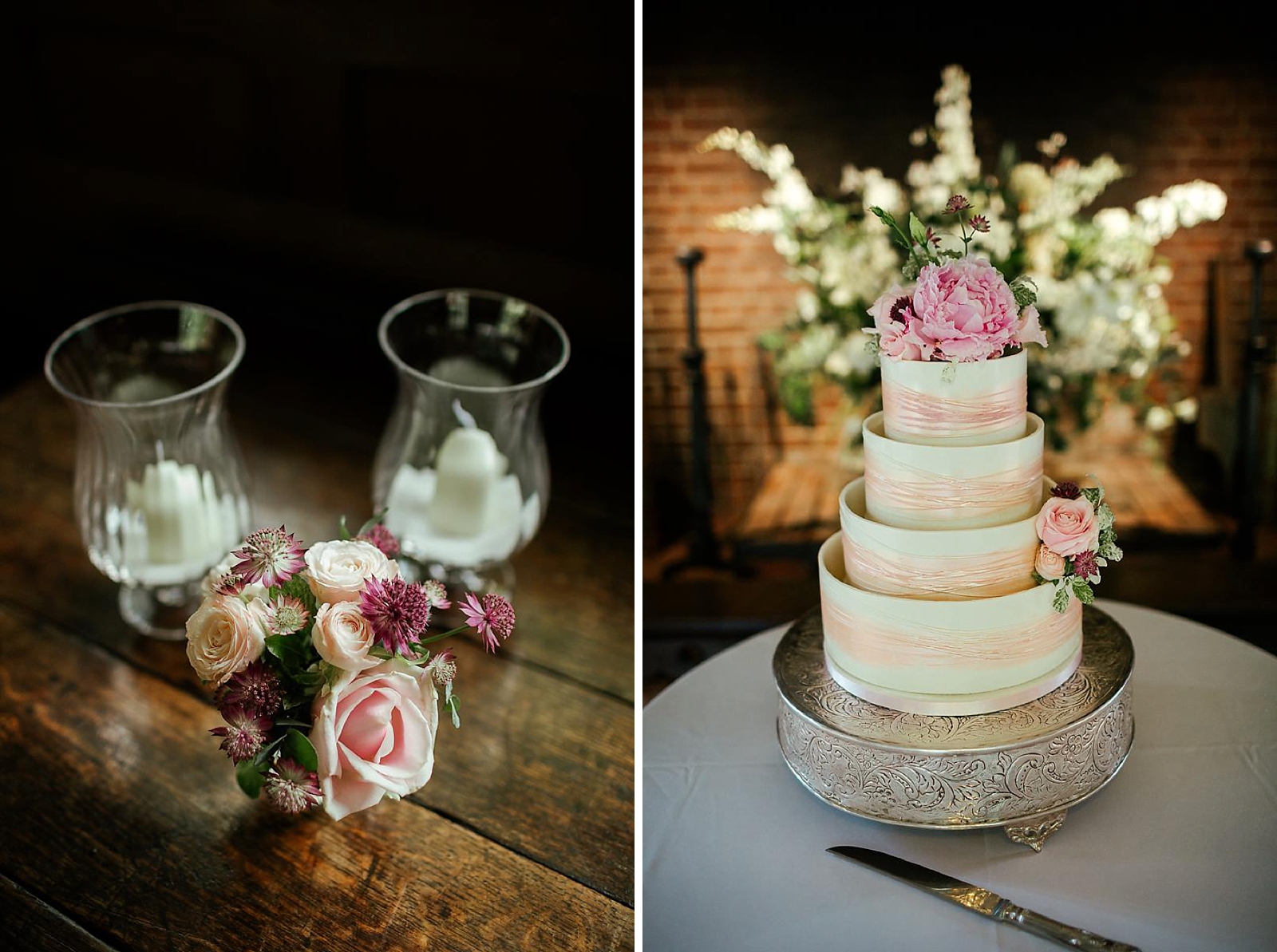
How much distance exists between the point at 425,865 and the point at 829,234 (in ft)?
5.90

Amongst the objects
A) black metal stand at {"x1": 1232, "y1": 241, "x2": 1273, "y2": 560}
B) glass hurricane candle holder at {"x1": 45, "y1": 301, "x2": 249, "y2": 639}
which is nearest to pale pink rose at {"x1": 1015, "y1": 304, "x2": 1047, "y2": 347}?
glass hurricane candle holder at {"x1": 45, "y1": 301, "x2": 249, "y2": 639}

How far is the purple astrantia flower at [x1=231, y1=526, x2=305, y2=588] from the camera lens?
3.29 feet

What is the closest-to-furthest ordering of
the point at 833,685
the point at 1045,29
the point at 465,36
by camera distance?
1. the point at 833,685
2. the point at 465,36
3. the point at 1045,29

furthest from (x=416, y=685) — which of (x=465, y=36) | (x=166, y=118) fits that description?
(x=166, y=118)

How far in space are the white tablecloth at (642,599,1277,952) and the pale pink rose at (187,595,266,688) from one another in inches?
14.0

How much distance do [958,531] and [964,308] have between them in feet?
0.56

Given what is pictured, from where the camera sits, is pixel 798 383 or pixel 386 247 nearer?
pixel 386 247

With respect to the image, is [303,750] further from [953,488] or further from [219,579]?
[953,488]

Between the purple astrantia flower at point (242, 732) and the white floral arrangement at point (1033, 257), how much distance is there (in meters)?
1.45

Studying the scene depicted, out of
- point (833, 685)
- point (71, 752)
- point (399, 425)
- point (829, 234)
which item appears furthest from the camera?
point (829, 234)

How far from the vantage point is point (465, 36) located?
1987 mm

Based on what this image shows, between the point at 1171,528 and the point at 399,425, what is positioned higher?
the point at 399,425

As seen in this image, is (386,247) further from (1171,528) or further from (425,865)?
(1171,528)

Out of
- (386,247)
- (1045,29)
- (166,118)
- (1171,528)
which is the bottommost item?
(1171,528)
